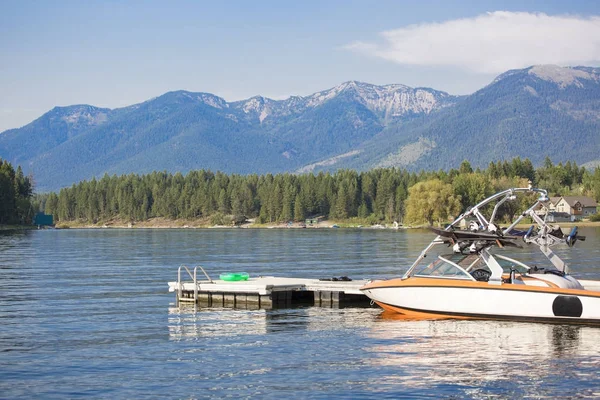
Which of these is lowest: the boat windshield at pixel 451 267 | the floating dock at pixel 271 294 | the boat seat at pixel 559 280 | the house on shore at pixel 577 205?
the floating dock at pixel 271 294

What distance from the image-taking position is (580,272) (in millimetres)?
53844

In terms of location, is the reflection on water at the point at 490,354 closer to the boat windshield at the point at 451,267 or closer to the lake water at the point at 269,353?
the lake water at the point at 269,353

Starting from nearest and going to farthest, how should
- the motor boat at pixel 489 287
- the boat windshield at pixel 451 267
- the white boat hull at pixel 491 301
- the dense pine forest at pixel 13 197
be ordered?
1. the white boat hull at pixel 491 301
2. the motor boat at pixel 489 287
3. the boat windshield at pixel 451 267
4. the dense pine forest at pixel 13 197

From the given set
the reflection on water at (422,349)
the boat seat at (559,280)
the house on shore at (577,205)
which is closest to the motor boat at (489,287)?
the boat seat at (559,280)

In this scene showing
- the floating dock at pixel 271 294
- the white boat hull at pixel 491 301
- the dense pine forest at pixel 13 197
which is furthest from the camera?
the dense pine forest at pixel 13 197

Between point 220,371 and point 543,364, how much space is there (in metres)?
9.67

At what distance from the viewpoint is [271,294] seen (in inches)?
1491

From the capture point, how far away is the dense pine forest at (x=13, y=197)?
6663 inches

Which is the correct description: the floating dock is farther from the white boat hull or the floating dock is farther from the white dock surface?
the white boat hull

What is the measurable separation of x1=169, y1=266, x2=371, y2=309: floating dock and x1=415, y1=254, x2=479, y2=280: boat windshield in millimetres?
6043

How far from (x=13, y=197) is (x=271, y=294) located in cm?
14773

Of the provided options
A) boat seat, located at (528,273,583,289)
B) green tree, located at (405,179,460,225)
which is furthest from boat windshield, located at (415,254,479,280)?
green tree, located at (405,179,460,225)

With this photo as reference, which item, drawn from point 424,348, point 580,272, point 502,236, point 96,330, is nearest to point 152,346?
point 96,330

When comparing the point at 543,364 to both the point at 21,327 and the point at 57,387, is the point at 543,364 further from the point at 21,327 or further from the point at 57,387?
the point at 21,327
